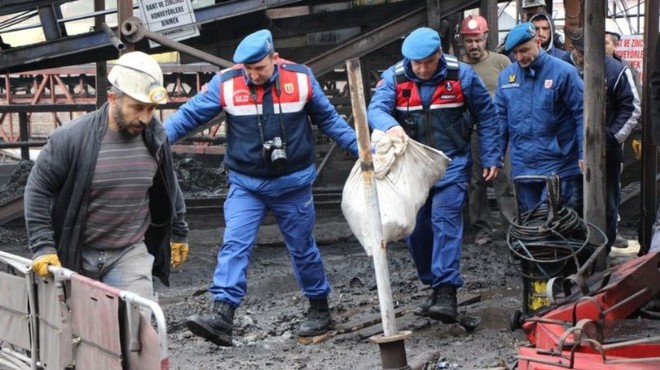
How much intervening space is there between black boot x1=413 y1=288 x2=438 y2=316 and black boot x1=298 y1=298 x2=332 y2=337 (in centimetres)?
64

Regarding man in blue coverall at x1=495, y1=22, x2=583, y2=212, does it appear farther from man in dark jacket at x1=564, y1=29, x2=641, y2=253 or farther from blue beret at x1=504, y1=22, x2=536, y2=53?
man in dark jacket at x1=564, y1=29, x2=641, y2=253

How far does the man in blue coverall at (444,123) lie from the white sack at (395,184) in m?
0.38

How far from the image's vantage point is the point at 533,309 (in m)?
7.00

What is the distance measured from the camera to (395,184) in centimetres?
697

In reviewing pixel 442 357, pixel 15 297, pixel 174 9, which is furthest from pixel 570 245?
pixel 174 9

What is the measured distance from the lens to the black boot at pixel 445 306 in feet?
24.3

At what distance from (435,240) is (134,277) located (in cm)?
248

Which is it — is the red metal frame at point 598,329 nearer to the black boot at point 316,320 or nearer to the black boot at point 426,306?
the black boot at point 426,306

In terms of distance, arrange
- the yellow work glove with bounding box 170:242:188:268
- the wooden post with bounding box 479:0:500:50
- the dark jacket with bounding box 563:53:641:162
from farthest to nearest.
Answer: the wooden post with bounding box 479:0:500:50, the dark jacket with bounding box 563:53:641:162, the yellow work glove with bounding box 170:242:188:268

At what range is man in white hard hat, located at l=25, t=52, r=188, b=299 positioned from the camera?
554 centimetres

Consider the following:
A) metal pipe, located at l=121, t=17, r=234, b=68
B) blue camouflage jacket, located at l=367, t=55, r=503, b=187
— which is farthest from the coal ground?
metal pipe, located at l=121, t=17, r=234, b=68

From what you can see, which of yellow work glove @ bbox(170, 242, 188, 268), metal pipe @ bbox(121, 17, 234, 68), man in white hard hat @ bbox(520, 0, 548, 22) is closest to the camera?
yellow work glove @ bbox(170, 242, 188, 268)

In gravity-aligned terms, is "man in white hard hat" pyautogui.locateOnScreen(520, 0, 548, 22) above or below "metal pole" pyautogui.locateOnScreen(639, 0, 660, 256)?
above

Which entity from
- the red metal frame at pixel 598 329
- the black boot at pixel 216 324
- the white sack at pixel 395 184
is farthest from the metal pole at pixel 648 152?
the black boot at pixel 216 324
